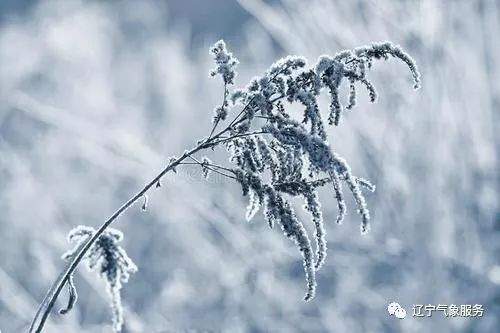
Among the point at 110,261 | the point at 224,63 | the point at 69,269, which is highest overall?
the point at 224,63

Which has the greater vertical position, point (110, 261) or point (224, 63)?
point (224, 63)

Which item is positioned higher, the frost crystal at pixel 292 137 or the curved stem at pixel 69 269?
the frost crystal at pixel 292 137

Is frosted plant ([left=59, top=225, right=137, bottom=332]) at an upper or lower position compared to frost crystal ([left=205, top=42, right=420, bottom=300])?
lower

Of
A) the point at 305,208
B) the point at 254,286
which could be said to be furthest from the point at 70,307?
the point at 254,286

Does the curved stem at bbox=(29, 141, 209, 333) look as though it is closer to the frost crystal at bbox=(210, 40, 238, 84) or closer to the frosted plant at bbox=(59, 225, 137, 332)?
the frosted plant at bbox=(59, 225, 137, 332)

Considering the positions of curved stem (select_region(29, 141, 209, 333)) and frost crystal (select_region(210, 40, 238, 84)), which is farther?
frost crystal (select_region(210, 40, 238, 84))

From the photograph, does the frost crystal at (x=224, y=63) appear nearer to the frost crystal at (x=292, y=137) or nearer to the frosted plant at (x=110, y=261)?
the frost crystal at (x=292, y=137)

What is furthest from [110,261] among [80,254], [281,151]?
[281,151]

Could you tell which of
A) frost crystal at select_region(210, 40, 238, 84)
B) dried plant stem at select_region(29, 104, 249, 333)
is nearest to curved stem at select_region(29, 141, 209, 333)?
dried plant stem at select_region(29, 104, 249, 333)

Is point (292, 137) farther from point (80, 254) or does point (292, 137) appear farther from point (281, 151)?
point (80, 254)

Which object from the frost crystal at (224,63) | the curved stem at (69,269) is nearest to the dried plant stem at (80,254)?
the curved stem at (69,269)
